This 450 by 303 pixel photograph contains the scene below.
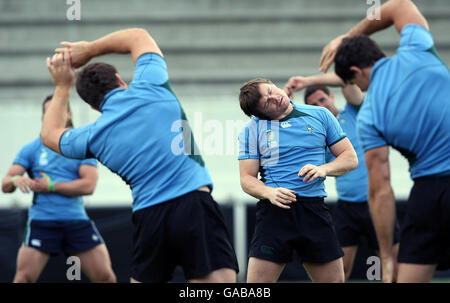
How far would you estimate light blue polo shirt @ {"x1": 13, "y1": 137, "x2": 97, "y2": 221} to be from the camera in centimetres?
625

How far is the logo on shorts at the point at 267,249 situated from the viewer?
3918 mm

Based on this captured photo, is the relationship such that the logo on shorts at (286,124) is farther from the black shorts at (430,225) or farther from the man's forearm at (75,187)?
the man's forearm at (75,187)

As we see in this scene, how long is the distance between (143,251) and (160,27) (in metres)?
14.2

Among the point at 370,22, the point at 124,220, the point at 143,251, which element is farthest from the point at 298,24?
the point at 143,251

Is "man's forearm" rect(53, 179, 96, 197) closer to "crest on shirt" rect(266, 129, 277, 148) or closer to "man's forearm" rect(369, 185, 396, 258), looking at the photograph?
"crest on shirt" rect(266, 129, 277, 148)

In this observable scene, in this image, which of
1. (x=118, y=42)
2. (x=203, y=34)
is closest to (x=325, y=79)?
(x=118, y=42)

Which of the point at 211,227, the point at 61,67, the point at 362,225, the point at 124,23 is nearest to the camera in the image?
the point at 211,227

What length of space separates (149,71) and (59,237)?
322 centimetres

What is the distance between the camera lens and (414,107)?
11.2 ft

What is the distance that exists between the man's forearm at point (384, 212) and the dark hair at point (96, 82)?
1726mm

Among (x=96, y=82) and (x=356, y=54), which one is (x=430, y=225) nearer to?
(x=356, y=54)

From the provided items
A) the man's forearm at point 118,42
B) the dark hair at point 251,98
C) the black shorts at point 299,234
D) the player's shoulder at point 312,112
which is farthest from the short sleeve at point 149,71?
the black shorts at point 299,234

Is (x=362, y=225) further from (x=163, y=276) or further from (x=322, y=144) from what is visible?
(x=163, y=276)
